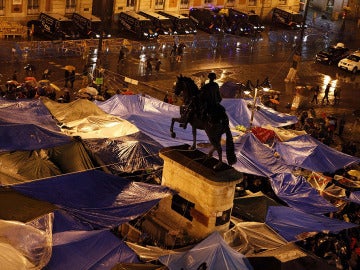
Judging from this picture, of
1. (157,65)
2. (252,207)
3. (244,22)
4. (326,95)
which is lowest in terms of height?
(252,207)

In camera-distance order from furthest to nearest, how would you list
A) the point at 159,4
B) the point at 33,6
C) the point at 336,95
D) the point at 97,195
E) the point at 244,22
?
the point at 244,22, the point at 159,4, the point at 33,6, the point at 336,95, the point at 97,195

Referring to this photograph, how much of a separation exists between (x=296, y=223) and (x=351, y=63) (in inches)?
1276

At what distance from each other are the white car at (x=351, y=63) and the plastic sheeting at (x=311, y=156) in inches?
953

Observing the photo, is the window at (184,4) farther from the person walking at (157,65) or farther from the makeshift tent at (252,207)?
the makeshift tent at (252,207)


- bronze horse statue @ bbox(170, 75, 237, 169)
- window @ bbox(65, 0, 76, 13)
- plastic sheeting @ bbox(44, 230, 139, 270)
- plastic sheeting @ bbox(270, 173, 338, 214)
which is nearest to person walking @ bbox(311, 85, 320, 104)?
plastic sheeting @ bbox(270, 173, 338, 214)

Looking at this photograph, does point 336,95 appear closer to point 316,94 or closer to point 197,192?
point 316,94

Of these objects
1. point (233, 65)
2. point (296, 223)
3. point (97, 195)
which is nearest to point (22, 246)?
point (97, 195)

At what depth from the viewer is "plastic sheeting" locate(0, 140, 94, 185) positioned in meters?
23.8

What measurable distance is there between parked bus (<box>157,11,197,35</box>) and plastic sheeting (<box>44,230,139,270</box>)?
3535 centimetres

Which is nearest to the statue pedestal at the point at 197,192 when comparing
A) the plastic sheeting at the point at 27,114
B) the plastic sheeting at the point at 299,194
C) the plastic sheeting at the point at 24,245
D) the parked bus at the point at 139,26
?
the plastic sheeting at the point at 24,245

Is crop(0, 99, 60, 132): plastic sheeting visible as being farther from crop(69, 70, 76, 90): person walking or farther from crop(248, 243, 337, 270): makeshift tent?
crop(248, 243, 337, 270): makeshift tent

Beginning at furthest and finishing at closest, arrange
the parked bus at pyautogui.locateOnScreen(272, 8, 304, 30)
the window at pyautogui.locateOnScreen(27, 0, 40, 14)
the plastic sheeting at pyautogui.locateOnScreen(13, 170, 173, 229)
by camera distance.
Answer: the parked bus at pyautogui.locateOnScreen(272, 8, 304, 30)
the window at pyautogui.locateOnScreen(27, 0, 40, 14)
the plastic sheeting at pyautogui.locateOnScreen(13, 170, 173, 229)

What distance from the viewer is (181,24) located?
5400 cm

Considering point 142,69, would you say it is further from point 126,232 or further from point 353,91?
point 126,232
